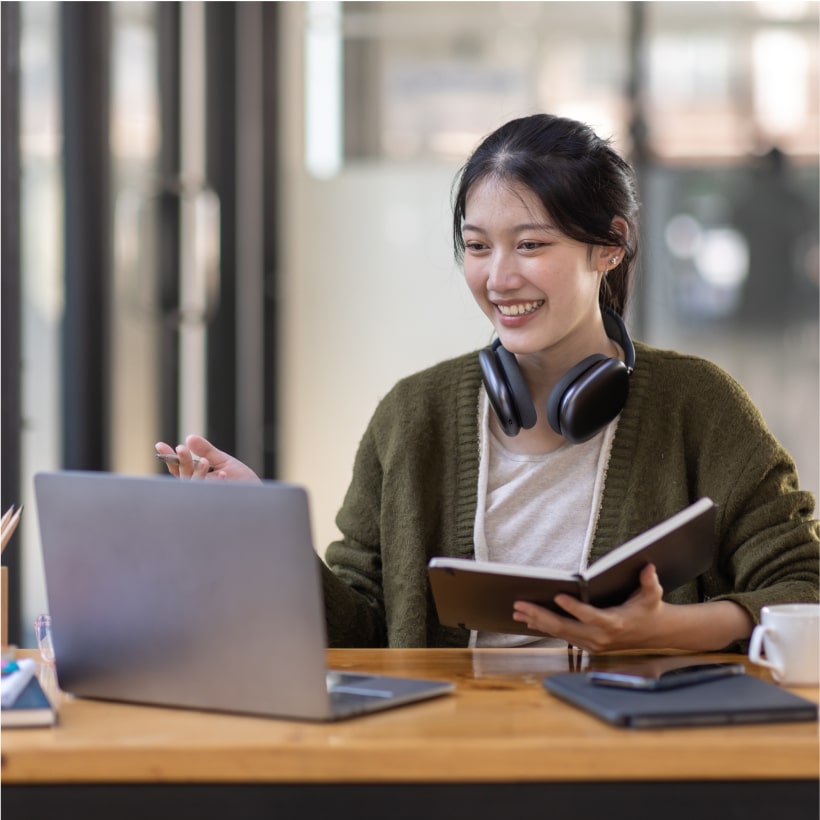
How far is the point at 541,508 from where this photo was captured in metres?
1.75

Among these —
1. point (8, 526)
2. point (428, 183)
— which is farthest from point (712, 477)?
point (428, 183)

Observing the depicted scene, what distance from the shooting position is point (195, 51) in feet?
13.8

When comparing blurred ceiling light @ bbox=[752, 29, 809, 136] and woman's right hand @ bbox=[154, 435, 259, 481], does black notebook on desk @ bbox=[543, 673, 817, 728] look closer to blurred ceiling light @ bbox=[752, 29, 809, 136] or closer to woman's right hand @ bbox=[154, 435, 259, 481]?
woman's right hand @ bbox=[154, 435, 259, 481]

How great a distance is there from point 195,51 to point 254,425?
1.30 m

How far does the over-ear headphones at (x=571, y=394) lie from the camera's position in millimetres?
1663

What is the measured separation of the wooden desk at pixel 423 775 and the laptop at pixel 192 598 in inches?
2.8

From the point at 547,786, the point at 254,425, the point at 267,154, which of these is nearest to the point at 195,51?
the point at 267,154

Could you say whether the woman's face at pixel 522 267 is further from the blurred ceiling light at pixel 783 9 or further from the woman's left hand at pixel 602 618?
the blurred ceiling light at pixel 783 9

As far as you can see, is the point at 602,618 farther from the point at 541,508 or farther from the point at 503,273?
the point at 503,273

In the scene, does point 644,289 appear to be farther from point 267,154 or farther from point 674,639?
point 674,639

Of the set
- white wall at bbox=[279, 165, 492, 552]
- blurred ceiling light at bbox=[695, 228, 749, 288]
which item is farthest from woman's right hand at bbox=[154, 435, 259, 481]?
blurred ceiling light at bbox=[695, 228, 749, 288]

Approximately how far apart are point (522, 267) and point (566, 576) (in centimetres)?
55

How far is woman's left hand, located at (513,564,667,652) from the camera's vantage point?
1.32 m

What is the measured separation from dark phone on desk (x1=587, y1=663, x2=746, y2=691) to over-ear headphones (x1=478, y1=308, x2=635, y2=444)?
46 cm
